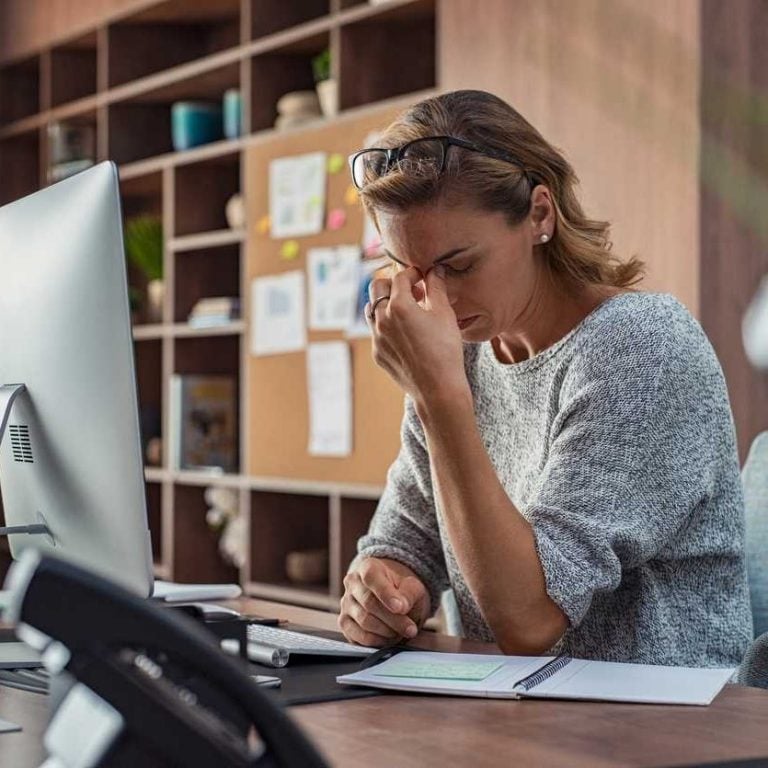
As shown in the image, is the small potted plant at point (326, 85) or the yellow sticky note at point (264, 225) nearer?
the small potted plant at point (326, 85)

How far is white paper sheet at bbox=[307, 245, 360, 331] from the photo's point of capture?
3590mm

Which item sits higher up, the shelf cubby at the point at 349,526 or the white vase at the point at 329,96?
the white vase at the point at 329,96

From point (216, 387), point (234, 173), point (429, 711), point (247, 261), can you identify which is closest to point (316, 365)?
point (247, 261)

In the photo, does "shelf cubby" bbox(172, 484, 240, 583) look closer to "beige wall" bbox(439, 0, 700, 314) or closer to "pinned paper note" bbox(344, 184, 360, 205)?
"pinned paper note" bbox(344, 184, 360, 205)

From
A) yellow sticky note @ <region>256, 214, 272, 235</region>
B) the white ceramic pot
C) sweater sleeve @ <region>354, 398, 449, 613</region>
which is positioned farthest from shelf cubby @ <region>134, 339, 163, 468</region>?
sweater sleeve @ <region>354, 398, 449, 613</region>

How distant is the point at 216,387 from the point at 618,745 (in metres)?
3.46

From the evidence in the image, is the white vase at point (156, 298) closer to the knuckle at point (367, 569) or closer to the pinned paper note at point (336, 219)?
the pinned paper note at point (336, 219)

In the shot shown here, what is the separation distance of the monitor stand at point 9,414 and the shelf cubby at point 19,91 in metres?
4.26

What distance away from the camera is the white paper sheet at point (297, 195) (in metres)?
3.71

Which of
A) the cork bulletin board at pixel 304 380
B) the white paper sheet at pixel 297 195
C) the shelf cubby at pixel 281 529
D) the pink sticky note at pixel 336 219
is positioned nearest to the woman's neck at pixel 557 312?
the cork bulletin board at pixel 304 380

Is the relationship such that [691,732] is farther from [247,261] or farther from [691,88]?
[247,261]

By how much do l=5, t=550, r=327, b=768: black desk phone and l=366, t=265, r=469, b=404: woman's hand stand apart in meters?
0.86

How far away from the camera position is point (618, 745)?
99cm

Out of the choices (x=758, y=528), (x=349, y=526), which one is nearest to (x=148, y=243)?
(x=349, y=526)
